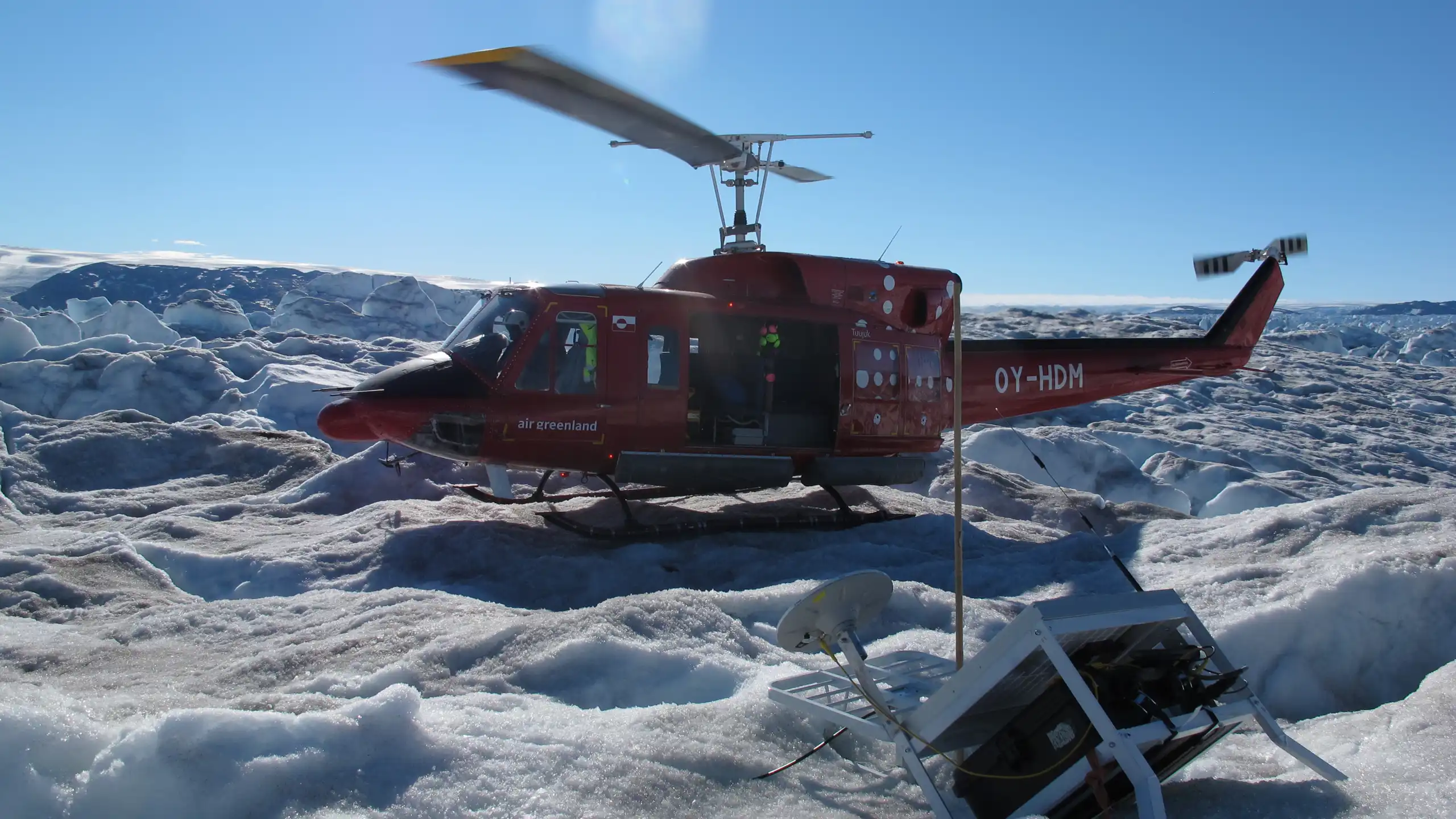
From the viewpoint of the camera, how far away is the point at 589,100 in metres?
5.52

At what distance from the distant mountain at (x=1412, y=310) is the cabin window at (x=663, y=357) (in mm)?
61029

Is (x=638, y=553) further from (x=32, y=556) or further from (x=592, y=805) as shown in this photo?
(x=592, y=805)

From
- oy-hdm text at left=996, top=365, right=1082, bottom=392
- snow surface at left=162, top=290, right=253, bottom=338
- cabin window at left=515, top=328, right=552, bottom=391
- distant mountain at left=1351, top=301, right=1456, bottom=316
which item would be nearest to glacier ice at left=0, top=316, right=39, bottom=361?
snow surface at left=162, top=290, right=253, bottom=338

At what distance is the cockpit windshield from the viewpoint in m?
6.57

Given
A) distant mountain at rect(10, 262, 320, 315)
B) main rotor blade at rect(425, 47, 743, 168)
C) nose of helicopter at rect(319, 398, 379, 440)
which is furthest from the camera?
distant mountain at rect(10, 262, 320, 315)

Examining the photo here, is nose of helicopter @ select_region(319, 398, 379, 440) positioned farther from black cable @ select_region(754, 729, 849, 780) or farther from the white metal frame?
black cable @ select_region(754, 729, 849, 780)

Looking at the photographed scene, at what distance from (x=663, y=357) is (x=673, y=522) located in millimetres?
1174

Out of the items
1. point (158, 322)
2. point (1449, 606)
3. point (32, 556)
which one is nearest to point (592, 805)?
point (1449, 606)

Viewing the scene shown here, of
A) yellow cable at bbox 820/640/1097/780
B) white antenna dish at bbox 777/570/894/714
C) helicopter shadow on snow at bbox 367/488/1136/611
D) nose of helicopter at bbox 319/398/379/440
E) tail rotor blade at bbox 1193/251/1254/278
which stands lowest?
helicopter shadow on snow at bbox 367/488/1136/611

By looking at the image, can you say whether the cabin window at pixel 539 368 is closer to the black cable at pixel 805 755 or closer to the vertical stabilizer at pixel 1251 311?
the black cable at pixel 805 755

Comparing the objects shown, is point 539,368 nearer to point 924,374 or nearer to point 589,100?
point 589,100

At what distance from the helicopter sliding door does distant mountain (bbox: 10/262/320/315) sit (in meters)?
33.2

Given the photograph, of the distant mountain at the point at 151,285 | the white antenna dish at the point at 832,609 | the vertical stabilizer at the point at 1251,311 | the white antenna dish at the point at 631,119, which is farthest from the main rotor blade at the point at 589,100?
the distant mountain at the point at 151,285

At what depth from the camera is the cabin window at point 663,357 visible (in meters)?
6.87
